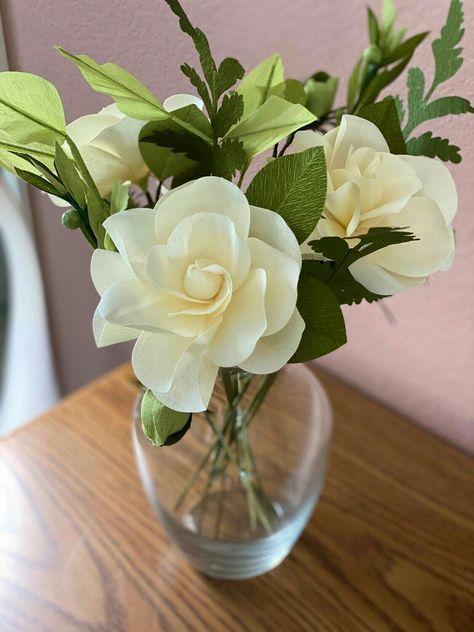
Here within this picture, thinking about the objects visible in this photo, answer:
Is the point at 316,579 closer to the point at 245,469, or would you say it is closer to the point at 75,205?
Answer: the point at 245,469

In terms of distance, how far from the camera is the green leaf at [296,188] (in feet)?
1.04

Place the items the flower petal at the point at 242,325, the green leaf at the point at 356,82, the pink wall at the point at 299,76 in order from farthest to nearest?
the green leaf at the point at 356,82 → the pink wall at the point at 299,76 → the flower petal at the point at 242,325

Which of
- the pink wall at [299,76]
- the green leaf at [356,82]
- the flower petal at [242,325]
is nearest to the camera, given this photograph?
the flower petal at [242,325]

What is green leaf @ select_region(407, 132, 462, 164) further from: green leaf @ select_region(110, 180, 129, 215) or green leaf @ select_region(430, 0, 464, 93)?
green leaf @ select_region(110, 180, 129, 215)

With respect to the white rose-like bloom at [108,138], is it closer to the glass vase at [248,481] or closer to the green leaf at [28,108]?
the green leaf at [28,108]

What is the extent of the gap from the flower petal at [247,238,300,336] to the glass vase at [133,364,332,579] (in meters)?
0.23

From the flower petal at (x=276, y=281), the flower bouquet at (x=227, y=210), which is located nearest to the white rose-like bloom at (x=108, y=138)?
the flower bouquet at (x=227, y=210)

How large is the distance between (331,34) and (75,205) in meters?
0.35

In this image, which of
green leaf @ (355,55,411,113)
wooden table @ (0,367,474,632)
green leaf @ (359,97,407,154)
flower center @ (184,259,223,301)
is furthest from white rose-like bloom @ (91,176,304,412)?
wooden table @ (0,367,474,632)

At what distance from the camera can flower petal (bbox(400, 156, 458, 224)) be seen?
35 cm

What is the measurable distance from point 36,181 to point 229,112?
109 millimetres

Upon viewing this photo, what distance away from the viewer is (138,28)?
41cm

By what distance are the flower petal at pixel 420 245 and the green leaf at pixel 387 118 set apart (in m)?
0.06

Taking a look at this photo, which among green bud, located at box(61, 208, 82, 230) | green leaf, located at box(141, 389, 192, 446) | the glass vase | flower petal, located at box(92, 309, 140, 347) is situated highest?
green bud, located at box(61, 208, 82, 230)
